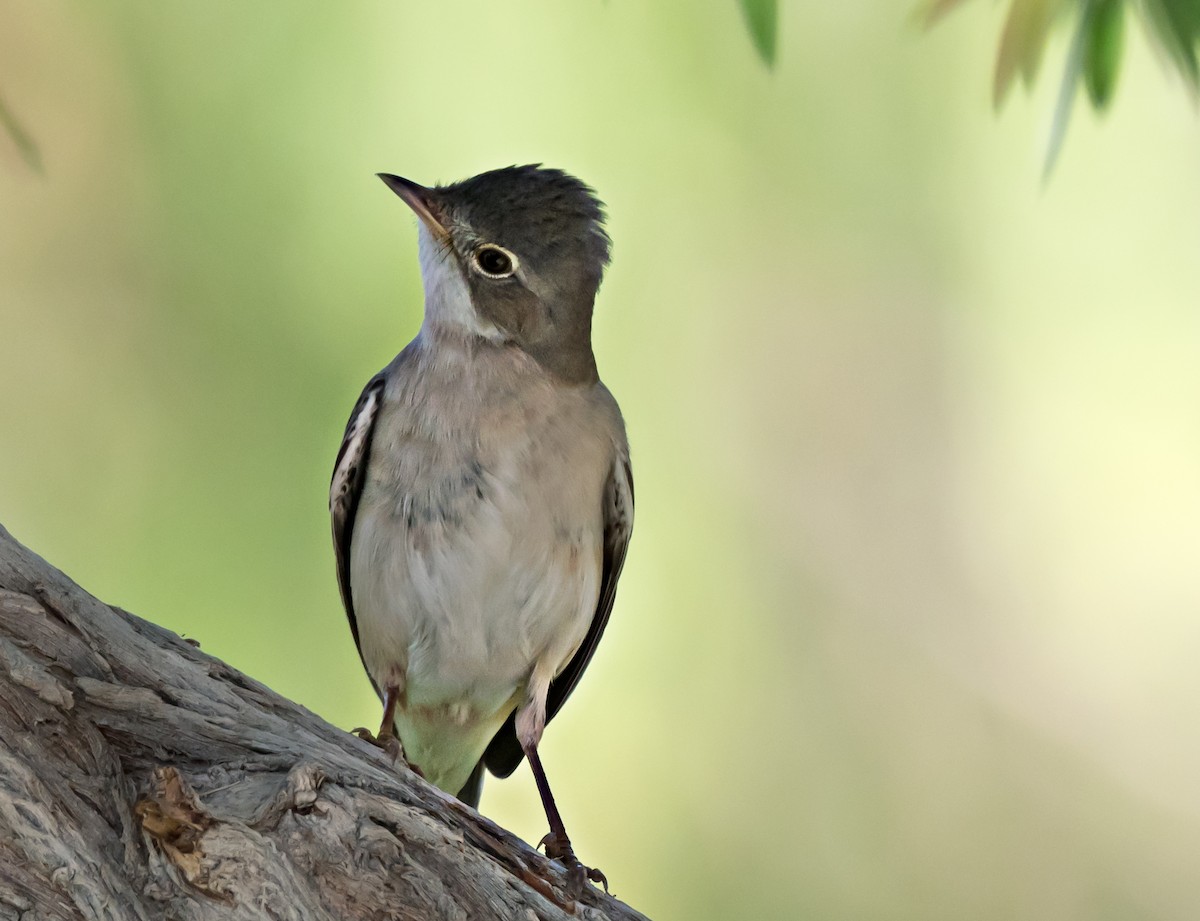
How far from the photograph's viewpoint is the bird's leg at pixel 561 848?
3.83 meters

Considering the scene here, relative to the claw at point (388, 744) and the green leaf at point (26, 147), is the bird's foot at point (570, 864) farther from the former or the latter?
the green leaf at point (26, 147)

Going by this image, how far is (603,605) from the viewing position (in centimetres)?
475

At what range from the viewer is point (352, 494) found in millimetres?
4434

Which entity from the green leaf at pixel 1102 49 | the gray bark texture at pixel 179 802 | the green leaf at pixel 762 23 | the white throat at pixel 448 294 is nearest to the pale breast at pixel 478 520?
the white throat at pixel 448 294

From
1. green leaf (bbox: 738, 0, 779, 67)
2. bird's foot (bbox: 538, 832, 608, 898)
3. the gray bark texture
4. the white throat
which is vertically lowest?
the gray bark texture

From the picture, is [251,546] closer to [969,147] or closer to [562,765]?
→ [562,765]

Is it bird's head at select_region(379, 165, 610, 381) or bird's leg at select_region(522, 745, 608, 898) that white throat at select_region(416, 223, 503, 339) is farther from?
bird's leg at select_region(522, 745, 608, 898)

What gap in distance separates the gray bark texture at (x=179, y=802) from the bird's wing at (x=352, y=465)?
111 centimetres

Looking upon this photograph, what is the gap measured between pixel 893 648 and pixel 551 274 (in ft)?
12.9

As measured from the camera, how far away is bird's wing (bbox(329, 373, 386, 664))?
4367mm

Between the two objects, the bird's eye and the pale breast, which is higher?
the bird's eye

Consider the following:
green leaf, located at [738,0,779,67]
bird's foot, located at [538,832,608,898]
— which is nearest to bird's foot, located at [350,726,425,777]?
bird's foot, located at [538,832,608,898]

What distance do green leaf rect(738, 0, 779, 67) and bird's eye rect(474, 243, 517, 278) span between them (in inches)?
38.5

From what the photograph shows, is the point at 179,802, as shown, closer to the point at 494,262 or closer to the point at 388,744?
the point at 388,744
